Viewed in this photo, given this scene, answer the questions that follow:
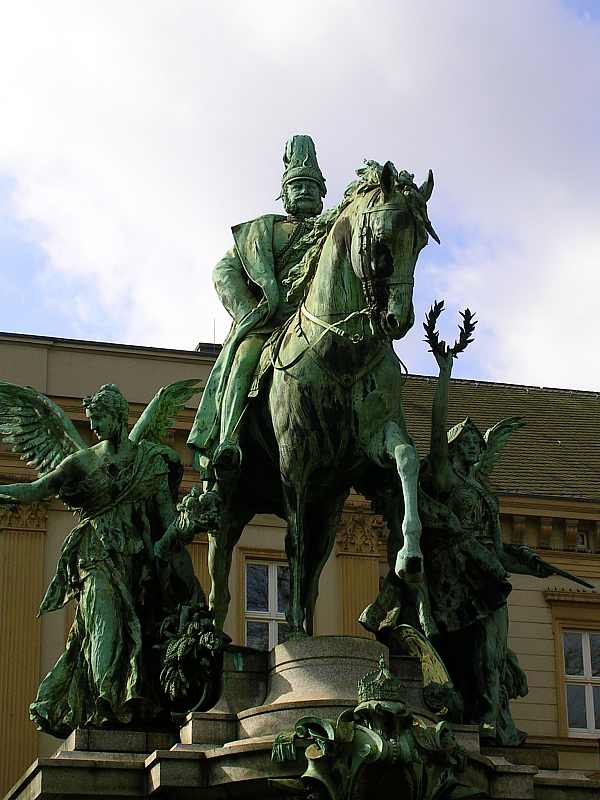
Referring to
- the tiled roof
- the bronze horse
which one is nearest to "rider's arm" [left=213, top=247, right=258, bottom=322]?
the bronze horse

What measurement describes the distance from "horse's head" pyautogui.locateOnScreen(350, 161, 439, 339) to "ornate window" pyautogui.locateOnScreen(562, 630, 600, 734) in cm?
1695

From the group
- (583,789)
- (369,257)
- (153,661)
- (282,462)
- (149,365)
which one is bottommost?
(583,789)

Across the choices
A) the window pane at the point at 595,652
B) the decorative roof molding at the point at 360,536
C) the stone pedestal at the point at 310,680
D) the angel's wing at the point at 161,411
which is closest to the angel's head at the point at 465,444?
the angel's wing at the point at 161,411

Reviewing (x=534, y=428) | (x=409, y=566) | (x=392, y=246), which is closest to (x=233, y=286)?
(x=392, y=246)

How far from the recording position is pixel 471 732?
1276 centimetres

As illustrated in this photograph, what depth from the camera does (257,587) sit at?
27422mm

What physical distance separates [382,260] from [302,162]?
2.16m

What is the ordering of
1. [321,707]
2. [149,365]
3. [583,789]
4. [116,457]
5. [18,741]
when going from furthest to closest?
[149,365] → [18,741] → [116,457] → [583,789] → [321,707]

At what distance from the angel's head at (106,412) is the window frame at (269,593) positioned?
12.9 metres

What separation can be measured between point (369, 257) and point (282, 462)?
1558mm

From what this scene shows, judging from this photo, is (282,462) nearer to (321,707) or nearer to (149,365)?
(321,707)

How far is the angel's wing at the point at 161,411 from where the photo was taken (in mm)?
14891

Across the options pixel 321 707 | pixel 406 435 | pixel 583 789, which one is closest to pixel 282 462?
pixel 406 435

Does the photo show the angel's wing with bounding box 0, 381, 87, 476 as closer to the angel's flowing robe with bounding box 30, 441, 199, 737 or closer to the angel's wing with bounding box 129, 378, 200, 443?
the angel's wing with bounding box 129, 378, 200, 443
